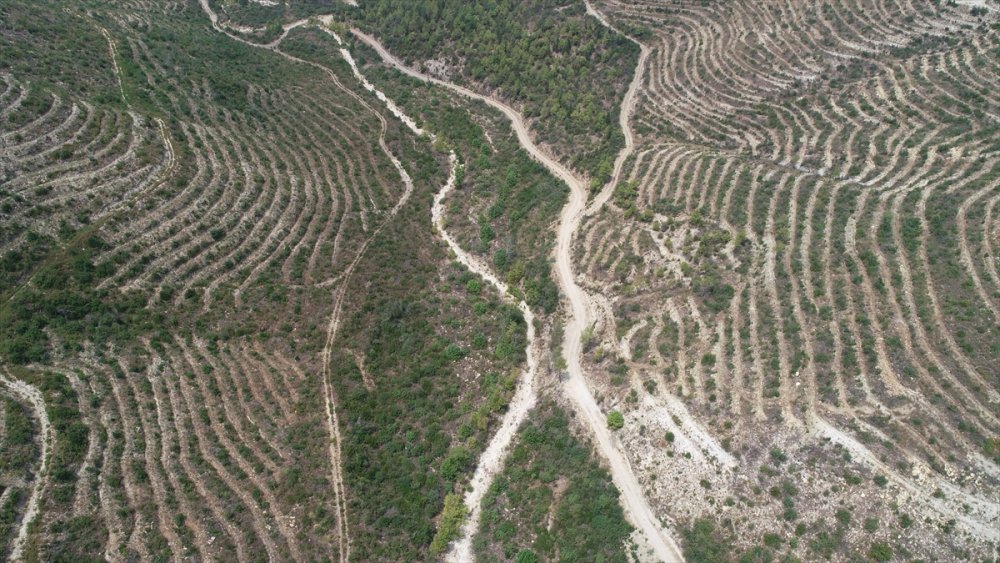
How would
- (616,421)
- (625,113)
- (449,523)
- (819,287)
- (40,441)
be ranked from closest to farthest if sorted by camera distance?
(40,441) < (449,523) < (616,421) < (819,287) < (625,113)

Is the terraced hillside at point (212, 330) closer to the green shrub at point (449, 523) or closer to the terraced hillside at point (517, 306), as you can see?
the terraced hillside at point (517, 306)

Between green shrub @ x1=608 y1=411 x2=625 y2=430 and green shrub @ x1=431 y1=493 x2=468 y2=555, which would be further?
green shrub @ x1=608 y1=411 x2=625 y2=430

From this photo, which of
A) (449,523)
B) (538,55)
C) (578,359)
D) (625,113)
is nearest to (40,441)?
(449,523)

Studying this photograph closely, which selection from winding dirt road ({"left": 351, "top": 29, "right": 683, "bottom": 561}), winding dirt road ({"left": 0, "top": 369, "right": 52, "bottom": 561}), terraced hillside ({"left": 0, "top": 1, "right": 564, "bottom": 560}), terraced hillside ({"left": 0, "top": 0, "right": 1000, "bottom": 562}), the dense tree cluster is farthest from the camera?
the dense tree cluster

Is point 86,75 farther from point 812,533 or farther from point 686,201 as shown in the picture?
point 812,533

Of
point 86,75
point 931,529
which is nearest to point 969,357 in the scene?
point 931,529

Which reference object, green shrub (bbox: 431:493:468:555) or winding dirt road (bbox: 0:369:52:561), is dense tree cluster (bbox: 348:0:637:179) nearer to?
green shrub (bbox: 431:493:468:555)

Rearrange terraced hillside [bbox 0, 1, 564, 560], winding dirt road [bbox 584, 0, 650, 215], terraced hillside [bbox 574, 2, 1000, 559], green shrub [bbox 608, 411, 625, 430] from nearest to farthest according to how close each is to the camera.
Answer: terraced hillside [bbox 574, 2, 1000, 559] → terraced hillside [bbox 0, 1, 564, 560] → green shrub [bbox 608, 411, 625, 430] → winding dirt road [bbox 584, 0, 650, 215]

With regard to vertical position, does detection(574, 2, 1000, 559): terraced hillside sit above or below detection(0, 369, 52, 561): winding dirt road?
above

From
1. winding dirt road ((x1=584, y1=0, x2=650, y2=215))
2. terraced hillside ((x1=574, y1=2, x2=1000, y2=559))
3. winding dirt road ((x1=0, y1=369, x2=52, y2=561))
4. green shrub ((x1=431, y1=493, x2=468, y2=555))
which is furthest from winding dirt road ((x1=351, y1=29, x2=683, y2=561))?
winding dirt road ((x1=0, y1=369, x2=52, y2=561))

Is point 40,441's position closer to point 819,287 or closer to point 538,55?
point 819,287
